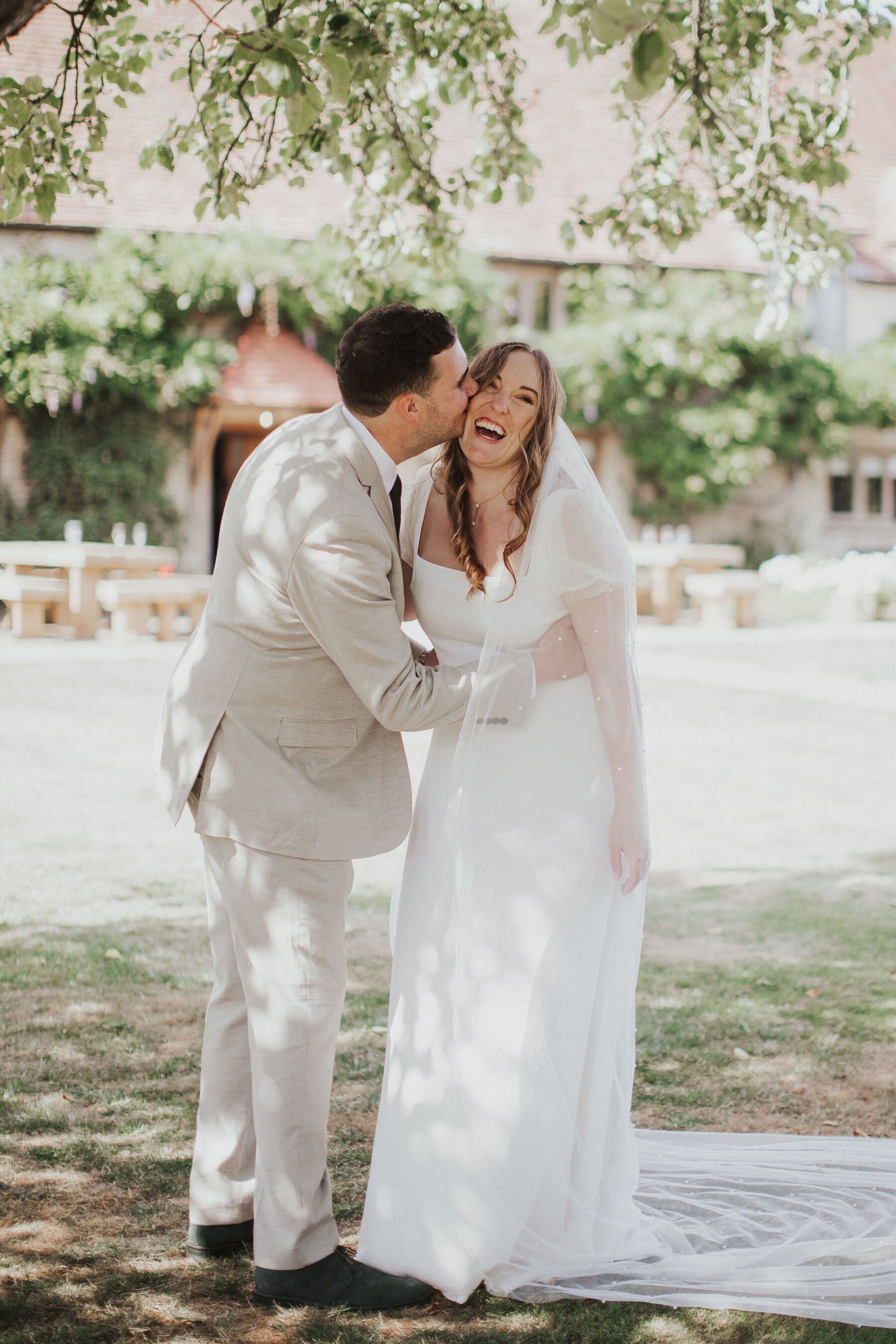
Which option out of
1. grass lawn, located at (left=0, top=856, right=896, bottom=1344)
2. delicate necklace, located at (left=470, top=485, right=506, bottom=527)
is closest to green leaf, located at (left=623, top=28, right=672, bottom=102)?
delicate necklace, located at (left=470, top=485, right=506, bottom=527)

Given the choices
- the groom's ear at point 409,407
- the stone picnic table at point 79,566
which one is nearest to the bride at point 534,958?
the groom's ear at point 409,407

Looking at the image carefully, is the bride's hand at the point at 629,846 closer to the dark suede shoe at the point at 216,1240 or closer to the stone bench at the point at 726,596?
the dark suede shoe at the point at 216,1240

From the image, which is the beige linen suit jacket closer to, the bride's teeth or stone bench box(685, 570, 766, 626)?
the bride's teeth

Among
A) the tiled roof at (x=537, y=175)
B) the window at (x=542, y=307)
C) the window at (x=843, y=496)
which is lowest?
the window at (x=843, y=496)

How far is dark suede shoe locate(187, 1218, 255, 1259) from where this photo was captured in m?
2.94

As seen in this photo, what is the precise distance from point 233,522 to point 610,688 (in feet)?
3.18

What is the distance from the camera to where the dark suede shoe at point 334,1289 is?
2.71m

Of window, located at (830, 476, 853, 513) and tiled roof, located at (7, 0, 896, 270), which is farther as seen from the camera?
window, located at (830, 476, 853, 513)

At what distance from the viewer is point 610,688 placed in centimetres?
297

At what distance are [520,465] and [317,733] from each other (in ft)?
2.81

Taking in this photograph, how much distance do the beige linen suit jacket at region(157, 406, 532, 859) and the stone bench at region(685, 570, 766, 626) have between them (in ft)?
48.3

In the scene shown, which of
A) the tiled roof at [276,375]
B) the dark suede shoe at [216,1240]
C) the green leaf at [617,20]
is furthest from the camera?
the tiled roof at [276,375]

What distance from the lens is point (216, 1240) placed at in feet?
9.66

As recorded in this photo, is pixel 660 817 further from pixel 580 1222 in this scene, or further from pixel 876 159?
pixel 876 159
